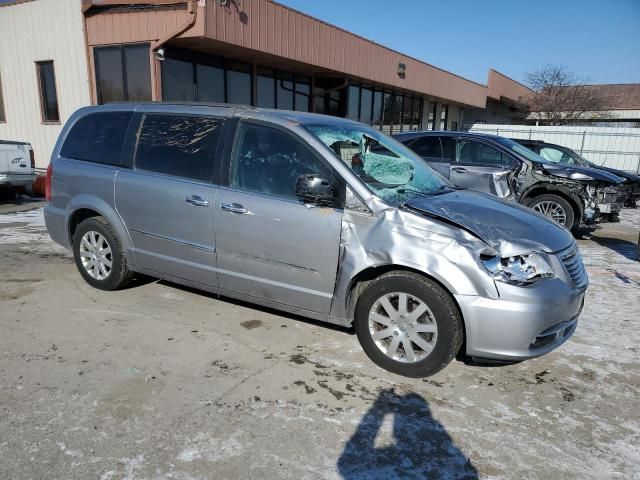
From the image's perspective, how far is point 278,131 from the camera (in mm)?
3826

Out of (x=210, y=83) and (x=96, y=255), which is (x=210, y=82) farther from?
(x=96, y=255)

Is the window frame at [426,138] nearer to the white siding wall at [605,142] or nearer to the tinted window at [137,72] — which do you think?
the tinted window at [137,72]

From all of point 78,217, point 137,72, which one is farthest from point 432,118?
point 78,217

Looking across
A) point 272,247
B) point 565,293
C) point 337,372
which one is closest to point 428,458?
point 337,372

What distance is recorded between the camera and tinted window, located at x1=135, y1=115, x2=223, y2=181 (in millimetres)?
4094

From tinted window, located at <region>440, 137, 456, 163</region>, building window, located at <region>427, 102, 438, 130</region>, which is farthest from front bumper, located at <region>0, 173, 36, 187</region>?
building window, located at <region>427, 102, 438, 130</region>

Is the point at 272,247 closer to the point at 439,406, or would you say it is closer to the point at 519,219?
the point at 439,406

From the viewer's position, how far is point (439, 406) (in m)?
3.08

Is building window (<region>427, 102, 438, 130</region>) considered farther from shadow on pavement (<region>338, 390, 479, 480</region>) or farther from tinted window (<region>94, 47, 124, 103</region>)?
shadow on pavement (<region>338, 390, 479, 480</region>)

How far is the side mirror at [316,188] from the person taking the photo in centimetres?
339

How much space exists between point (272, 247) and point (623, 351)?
295cm

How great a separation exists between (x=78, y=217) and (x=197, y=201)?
5.82 feet

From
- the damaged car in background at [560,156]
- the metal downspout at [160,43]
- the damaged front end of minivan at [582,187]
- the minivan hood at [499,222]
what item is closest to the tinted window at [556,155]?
the damaged car in background at [560,156]

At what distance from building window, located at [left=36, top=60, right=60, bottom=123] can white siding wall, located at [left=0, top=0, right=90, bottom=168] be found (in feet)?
0.49
